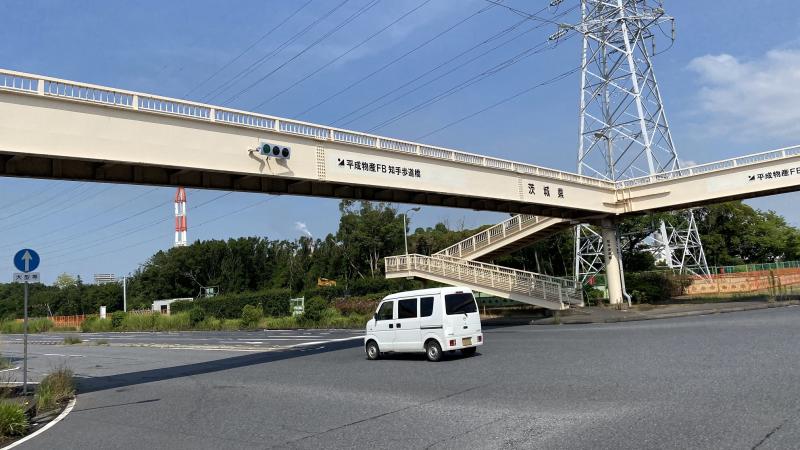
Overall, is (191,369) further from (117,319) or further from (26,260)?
(117,319)

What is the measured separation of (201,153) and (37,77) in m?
4.56

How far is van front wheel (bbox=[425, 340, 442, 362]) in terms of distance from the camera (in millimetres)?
15203

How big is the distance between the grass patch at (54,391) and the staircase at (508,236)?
2633cm

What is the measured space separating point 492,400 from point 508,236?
93.0ft

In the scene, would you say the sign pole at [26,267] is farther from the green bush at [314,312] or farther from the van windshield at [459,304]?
the green bush at [314,312]

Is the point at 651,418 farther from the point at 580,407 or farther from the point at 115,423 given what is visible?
the point at 115,423

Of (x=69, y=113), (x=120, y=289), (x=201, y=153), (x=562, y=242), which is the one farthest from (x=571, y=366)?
(x=120, y=289)

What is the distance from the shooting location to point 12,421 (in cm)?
970

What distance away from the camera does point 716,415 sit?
23.3 feet

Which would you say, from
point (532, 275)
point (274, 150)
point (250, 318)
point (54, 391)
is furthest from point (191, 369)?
point (250, 318)

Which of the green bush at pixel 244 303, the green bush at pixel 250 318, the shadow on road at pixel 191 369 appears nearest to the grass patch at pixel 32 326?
the green bush at pixel 244 303

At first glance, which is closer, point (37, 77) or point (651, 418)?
point (651, 418)

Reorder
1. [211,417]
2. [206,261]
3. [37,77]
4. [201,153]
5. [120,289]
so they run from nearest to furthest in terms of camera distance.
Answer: [211,417]
[37,77]
[201,153]
[206,261]
[120,289]

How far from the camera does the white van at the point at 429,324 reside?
49.7 ft
